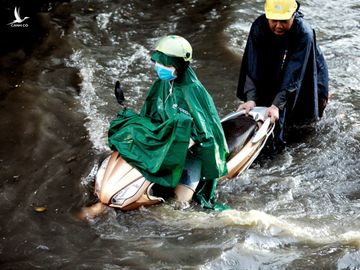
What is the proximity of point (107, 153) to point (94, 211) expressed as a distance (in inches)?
49.8

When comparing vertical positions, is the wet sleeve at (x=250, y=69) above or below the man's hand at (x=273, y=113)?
above

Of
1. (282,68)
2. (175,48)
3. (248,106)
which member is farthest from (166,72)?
(282,68)

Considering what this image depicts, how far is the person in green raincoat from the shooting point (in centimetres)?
500

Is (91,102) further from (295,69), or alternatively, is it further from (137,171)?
(295,69)

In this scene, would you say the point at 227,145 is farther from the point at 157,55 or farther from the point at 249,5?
the point at 249,5

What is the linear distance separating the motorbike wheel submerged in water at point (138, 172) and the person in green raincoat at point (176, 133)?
105mm

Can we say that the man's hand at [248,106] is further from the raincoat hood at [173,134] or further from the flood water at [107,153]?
the raincoat hood at [173,134]

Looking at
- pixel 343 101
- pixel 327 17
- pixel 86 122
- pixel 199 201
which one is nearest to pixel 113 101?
pixel 86 122

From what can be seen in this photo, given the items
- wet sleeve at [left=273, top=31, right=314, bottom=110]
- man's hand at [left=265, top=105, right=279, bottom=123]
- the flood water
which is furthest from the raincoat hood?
wet sleeve at [left=273, top=31, right=314, bottom=110]

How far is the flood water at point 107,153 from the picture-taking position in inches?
188

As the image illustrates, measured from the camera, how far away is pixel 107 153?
21.0 feet

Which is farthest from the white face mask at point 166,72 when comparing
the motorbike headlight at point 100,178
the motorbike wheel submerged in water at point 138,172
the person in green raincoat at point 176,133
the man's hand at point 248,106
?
the man's hand at point 248,106

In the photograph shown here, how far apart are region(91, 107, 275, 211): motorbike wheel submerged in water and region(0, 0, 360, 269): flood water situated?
0.43ft

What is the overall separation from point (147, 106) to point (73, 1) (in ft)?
19.2
